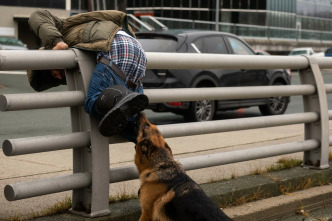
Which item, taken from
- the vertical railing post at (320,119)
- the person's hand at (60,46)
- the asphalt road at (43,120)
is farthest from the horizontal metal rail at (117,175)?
the asphalt road at (43,120)

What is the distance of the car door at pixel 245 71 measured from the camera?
13125 millimetres

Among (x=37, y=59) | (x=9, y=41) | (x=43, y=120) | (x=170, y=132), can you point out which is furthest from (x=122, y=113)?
(x=9, y=41)

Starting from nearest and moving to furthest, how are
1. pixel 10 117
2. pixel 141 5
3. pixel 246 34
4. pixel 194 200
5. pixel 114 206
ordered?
1. pixel 194 200
2. pixel 114 206
3. pixel 10 117
4. pixel 246 34
5. pixel 141 5

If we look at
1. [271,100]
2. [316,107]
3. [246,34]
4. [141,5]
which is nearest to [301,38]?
[246,34]

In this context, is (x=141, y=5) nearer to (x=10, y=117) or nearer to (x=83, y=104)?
(x=10, y=117)

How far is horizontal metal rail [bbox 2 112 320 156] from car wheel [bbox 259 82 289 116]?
7709 millimetres

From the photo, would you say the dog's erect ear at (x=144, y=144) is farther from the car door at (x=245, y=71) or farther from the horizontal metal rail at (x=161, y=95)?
the car door at (x=245, y=71)

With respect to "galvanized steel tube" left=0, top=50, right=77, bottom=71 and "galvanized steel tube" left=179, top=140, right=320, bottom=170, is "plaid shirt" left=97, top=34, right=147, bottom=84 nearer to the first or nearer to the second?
"galvanized steel tube" left=0, top=50, right=77, bottom=71

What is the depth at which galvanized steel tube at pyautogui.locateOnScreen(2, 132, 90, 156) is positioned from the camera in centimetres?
392

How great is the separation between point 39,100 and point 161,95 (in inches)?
42.6

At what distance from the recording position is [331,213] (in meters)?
5.80

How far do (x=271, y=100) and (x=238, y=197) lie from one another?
8.74 m

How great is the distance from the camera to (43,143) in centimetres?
406

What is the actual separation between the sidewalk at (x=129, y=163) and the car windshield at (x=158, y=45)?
8.35ft
